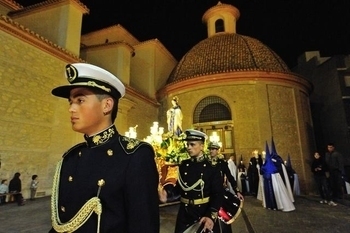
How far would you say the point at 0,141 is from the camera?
7.98 meters

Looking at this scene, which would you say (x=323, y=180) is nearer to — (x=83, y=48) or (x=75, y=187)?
(x=75, y=187)

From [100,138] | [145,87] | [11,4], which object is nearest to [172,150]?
[100,138]

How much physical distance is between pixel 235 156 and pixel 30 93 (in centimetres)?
1127

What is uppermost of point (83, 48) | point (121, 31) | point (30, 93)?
point (121, 31)

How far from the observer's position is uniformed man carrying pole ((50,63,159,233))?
122 centimetres

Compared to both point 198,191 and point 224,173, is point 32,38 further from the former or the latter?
point 198,191

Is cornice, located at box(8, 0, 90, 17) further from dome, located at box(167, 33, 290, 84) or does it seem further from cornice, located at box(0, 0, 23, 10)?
dome, located at box(167, 33, 290, 84)

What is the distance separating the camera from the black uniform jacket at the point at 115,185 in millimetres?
1203

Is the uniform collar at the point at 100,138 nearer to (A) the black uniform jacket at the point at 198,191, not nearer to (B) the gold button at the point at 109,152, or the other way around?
(B) the gold button at the point at 109,152

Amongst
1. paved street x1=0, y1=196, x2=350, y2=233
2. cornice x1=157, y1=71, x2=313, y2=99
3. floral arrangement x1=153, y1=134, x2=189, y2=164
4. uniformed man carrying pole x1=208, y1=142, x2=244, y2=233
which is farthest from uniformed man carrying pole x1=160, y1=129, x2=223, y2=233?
cornice x1=157, y1=71, x2=313, y2=99

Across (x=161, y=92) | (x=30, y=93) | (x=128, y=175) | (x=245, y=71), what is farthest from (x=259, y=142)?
(x=128, y=175)

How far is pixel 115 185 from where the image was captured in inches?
49.3

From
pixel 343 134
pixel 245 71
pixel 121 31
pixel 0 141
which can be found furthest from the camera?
pixel 121 31

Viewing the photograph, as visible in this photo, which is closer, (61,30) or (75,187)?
(75,187)
